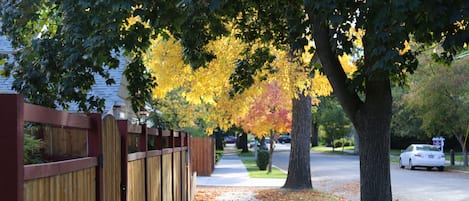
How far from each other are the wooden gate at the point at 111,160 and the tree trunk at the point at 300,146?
42.0ft

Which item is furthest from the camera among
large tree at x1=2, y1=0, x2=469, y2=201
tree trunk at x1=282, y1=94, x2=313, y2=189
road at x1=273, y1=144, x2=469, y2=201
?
tree trunk at x1=282, y1=94, x2=313, y2=189

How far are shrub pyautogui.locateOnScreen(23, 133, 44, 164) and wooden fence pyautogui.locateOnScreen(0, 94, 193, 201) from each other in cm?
15

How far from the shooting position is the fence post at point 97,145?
445cm

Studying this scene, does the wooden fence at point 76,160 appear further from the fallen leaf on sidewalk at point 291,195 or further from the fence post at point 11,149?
the fallen leaf on sidewalk at point 291,195

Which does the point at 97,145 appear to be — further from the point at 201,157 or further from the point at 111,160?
the point at 201,157

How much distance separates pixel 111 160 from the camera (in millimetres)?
5137

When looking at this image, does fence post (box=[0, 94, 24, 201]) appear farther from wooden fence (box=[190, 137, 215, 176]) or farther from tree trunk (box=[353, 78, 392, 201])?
wooden fence (box=[190, 137, 215, 176])

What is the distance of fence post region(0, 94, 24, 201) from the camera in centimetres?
272

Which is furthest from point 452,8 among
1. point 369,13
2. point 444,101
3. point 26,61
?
point 444,101

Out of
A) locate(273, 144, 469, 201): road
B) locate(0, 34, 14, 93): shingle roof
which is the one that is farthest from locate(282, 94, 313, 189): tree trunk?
locate(0, 34, 14, 93): shingle roof

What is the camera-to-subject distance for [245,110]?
19.8m

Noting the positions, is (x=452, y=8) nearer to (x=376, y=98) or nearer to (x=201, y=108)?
(x=376, y=98)

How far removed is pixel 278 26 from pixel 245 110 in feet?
32.4

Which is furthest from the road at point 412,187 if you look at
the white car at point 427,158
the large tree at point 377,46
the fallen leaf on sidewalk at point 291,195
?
the large tree at point 377,46
